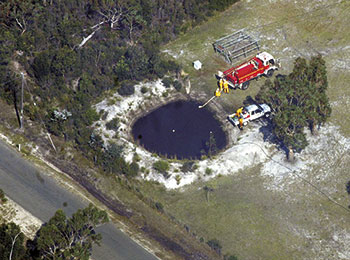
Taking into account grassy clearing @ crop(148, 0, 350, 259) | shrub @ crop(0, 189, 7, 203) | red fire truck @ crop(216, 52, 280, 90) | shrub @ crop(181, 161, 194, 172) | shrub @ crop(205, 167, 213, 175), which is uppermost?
shrub @ crop(0, 189, 7, 203)

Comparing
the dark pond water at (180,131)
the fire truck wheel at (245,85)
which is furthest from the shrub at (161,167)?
the fire truck wheel at (245,85)

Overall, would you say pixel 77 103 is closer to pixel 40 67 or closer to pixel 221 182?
pixel 40 67

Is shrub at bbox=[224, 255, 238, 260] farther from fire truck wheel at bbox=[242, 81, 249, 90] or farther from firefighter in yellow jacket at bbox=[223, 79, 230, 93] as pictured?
fire truck wheel at bbox=[242, 81, 249, 90]

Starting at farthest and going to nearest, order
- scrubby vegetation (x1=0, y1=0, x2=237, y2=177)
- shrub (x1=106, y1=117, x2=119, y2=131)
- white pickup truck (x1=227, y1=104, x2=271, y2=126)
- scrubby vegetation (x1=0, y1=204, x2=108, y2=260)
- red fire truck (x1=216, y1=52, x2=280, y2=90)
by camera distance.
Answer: red fire truck (x1=216, y1=52, x2=280, y2=90), scrubby vegetation (x1=0, y1=0, x2=237, y2=177), white pickup truck (x1=227, y1=104, x2=271, y2=126), shrub (x1=106, y1=117, x2=119, y2=131), scrubby vegetation (x1=0, y1=204, x2=108, y2=260)

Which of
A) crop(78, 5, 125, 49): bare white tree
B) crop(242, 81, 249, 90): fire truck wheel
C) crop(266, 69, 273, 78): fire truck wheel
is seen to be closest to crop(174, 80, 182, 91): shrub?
crop(242, 81, 249, 90): fire truck wheel

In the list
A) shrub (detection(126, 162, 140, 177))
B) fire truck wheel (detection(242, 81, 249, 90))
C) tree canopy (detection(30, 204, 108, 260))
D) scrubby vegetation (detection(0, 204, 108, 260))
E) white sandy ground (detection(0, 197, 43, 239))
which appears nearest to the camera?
tree canopy (detection(30, 204, 108, 260))

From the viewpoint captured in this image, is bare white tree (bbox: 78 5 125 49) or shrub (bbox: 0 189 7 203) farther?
bare white tree (bbox: 78 5 125 49)
